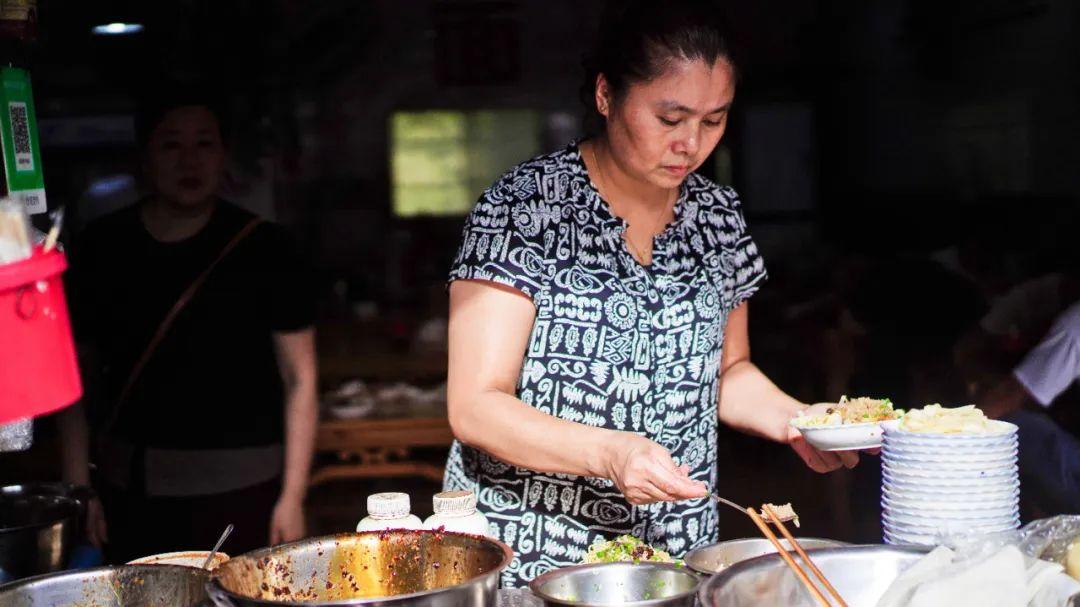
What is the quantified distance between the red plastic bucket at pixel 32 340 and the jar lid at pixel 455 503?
2.43 ft

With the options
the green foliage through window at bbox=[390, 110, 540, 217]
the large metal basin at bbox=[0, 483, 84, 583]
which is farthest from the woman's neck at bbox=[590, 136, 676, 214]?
the green foliage through window at bbox=[390, 110, 540, 217]

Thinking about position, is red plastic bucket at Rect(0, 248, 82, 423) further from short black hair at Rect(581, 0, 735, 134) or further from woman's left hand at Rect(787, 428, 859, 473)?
woman's left hand at Rect(787, 428, 859, 473)

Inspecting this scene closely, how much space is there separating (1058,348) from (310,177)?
3.33 m

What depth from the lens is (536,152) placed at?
5.76 m

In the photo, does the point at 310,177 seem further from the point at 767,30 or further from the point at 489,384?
the point at 489,384

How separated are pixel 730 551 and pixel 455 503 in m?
0.45

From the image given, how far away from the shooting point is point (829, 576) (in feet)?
5.27

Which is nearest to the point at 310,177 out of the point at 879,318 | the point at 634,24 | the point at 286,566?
the point at 879,318

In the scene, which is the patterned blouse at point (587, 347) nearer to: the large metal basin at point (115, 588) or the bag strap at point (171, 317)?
the large metal basin at point (115, 588)

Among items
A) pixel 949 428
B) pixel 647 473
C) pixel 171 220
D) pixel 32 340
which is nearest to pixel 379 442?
pixel 171 220

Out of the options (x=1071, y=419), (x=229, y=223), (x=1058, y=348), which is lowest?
(x=1071, y=419)

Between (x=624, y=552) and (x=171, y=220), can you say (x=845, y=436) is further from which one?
(x=171, y=220)

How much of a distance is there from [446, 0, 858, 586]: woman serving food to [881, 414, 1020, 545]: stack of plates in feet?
1.44

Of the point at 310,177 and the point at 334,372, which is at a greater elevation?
the point at 310,177
